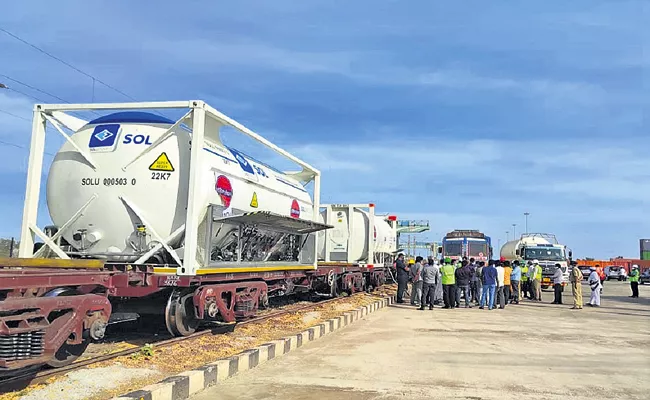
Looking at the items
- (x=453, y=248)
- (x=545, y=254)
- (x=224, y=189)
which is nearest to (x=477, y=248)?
(x=453, y=248)

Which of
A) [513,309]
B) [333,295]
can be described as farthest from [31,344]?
[513,309]

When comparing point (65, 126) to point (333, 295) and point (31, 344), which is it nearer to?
point (31, 344)

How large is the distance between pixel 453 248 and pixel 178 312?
2215 cm

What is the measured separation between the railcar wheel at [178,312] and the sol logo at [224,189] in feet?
5.13

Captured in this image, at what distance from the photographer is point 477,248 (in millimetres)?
27750

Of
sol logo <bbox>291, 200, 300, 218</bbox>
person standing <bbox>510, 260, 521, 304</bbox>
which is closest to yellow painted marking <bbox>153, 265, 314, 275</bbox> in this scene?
sol logo <bbox>291, 200, 300, 218</bbox>

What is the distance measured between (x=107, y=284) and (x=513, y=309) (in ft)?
42.1

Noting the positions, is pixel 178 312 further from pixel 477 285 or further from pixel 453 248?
pixel 453 248

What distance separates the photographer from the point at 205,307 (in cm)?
787

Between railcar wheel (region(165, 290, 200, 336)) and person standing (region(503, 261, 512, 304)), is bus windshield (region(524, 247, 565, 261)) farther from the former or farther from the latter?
railcar wheel (region(165, 290, 200, 336))

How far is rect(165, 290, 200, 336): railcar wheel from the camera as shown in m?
7.65

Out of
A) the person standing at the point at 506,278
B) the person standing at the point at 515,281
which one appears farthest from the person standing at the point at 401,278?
the person standing at the point at 515,281

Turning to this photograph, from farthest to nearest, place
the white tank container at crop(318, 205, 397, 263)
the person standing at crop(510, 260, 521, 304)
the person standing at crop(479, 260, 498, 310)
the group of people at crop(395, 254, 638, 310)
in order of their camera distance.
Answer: the white tank container at crop(318, 205, 397, 263) → the person standing at crop(510, 260, 521, 304) → the person standing at crop(479, 260, 498, 310) → the group of people at crop(395, 254, 638, 310)

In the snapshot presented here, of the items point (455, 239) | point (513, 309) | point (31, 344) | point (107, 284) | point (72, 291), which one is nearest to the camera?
point (31, 344)
